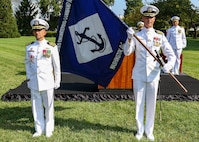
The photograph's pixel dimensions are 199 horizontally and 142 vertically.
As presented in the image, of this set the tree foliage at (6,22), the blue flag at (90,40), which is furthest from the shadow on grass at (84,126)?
the tree foliage at (6,22)

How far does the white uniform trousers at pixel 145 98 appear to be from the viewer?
4715 millimetres

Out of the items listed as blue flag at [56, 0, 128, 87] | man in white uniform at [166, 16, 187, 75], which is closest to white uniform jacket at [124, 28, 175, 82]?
blue flag at [56, 0, 128, 87]

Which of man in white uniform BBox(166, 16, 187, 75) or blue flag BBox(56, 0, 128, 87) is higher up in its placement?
blue flag BBox(56, 0, 128, 87)

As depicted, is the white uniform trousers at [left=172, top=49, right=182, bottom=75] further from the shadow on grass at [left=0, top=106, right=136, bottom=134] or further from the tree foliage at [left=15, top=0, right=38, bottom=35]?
the tree foliage at [left=15, top=0, right=38, bottom=35]

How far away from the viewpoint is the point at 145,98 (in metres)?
4.88

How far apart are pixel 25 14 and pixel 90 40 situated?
45710 mm

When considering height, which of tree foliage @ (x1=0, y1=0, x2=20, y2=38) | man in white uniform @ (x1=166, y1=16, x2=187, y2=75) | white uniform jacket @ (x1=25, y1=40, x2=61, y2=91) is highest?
white uniform jacket @ (x1=25, y1=40, x2=61, y2=91)

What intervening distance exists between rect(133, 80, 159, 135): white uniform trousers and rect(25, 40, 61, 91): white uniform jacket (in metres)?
1.17

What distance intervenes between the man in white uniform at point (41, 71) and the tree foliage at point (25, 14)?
41723 mm

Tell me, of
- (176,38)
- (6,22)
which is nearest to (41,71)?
(176,38)

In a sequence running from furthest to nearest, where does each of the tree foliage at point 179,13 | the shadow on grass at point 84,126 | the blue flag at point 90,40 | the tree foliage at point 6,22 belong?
1. the tree foliage at point 179,13
2. the tree foliage at point 6,22
3. the blue flag at point 90,40
4. the shadow on grass at point 84,126

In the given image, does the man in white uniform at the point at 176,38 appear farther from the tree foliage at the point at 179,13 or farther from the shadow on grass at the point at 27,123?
the tree foliage at the point at 179,13

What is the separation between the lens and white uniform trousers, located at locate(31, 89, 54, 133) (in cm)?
487

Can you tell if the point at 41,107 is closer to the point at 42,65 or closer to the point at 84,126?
the point at 42,65
